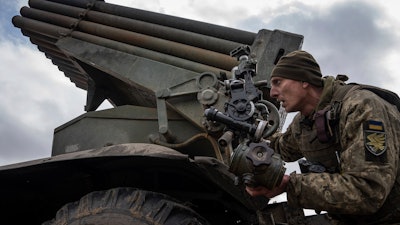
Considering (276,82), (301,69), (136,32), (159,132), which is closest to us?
(301,69)

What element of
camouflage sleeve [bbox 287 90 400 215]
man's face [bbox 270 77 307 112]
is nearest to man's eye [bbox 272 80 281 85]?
man's face [bbox 270 77 307 112]

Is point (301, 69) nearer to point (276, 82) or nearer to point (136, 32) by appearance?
point (276, 82)

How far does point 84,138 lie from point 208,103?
53.2 inches

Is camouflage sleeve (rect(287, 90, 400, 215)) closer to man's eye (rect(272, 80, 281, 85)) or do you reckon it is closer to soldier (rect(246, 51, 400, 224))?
soldier (rect(246, 51, 400, 224))

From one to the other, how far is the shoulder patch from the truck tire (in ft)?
3.78

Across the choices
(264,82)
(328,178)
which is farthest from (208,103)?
(328,178)

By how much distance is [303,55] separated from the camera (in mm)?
2848

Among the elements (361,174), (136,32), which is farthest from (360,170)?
(136,32)

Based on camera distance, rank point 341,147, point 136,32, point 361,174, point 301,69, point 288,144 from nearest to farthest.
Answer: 1. point 361,174
2. point 341,147
3. point 301,69
4. point 288,144
5. point 136,32

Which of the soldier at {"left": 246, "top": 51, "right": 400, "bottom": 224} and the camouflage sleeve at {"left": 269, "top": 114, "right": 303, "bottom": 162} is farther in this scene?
the camouflage sleeve at {"left": 269, "top": 114, "right": 303, "bottom": 162}

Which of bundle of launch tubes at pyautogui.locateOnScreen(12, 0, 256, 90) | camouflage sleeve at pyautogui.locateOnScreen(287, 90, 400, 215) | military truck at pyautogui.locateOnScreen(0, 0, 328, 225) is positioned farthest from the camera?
bundle of launch tubes at pyautogui.locateOnScreen(12, 0, 256, 90)

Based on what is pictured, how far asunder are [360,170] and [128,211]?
1435mm

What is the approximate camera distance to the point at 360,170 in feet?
7.37

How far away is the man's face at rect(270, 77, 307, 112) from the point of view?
2844 mm
